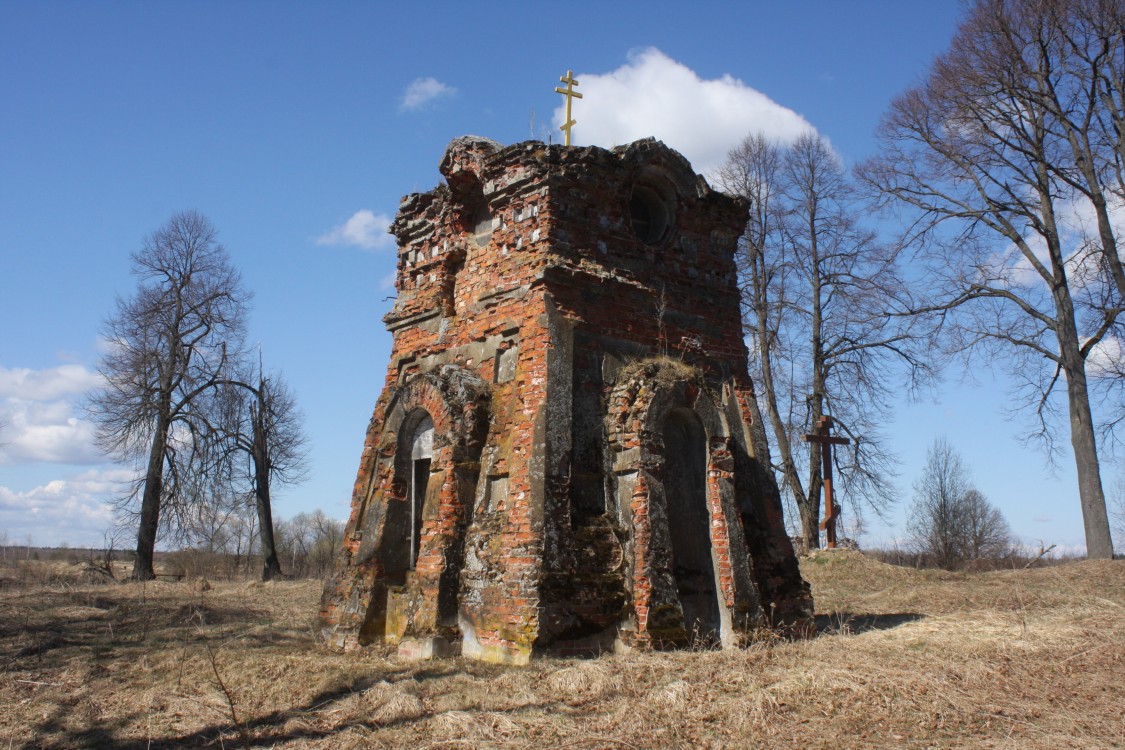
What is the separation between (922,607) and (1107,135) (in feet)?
34.2

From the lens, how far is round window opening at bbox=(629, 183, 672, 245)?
35.4 ft

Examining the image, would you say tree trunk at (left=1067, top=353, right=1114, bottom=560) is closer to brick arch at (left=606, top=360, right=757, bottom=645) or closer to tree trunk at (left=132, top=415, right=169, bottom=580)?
brick arch at (left=606, top=360, right=757, bottom=645)

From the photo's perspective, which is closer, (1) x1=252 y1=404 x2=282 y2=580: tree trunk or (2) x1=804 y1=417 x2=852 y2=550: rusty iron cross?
(2) x1=804 y1=417 x2=852 y2=550: rusty iron cross

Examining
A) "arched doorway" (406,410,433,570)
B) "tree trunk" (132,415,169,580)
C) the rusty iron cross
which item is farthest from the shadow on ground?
"tree trunk" (132,415,169,580)

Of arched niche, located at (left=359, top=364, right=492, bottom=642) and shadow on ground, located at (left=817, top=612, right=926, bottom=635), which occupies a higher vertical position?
arched niche, located at (left=359, top=364, right=492, bottom=642)

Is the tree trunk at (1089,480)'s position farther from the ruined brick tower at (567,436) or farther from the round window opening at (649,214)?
the round window opening at (649,214)

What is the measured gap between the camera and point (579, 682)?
273 inches

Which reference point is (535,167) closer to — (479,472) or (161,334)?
(479,472)

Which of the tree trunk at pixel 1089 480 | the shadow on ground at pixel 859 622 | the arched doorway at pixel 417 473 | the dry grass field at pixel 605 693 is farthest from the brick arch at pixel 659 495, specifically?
the tree trunk at pixel 1089 480

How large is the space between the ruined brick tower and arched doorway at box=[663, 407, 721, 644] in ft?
0.07

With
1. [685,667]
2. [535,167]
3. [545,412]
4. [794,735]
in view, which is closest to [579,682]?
[685,667]

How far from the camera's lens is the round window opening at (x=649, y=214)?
35.4ft

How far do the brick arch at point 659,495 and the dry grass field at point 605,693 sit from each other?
46 centimetres

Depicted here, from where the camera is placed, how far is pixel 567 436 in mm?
8867
